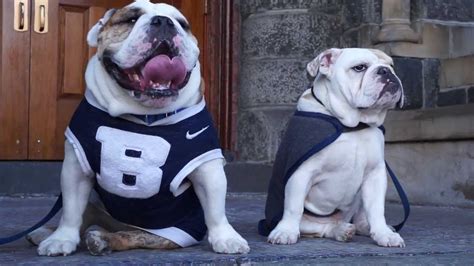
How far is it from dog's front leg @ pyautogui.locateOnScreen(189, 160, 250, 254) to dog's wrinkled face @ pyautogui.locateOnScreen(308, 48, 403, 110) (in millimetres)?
785

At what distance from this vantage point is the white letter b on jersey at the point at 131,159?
287 centimetres

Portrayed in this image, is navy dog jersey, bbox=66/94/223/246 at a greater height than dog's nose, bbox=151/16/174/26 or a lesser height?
lesser

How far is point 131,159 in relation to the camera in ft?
9.41

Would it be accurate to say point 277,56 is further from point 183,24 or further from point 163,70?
point 163,70

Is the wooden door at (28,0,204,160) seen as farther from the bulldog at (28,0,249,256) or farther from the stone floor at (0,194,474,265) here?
the bulldog at (28,0,249,256)

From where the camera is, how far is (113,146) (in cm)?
287

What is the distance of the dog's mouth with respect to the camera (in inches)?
111

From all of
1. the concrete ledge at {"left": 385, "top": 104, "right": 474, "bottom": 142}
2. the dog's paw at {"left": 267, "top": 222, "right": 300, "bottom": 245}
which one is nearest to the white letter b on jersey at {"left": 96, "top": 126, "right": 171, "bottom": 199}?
the dog's paw at {"left": 267, "top": 222, "right": 300, "bottom": 245}

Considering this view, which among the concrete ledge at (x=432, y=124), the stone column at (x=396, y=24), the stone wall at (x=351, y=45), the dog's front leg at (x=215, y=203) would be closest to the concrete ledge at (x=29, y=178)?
the stone wall at (x=351, y=45)

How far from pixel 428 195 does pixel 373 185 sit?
2.38 m

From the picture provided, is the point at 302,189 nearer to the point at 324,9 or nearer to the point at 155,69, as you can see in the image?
the point at 155,69

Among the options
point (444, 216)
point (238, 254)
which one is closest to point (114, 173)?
point (238, 254)

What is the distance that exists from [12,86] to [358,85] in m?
3.38

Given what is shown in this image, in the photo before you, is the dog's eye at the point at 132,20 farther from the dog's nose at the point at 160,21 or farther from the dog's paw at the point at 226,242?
the dog's paw at the point at 226,242
